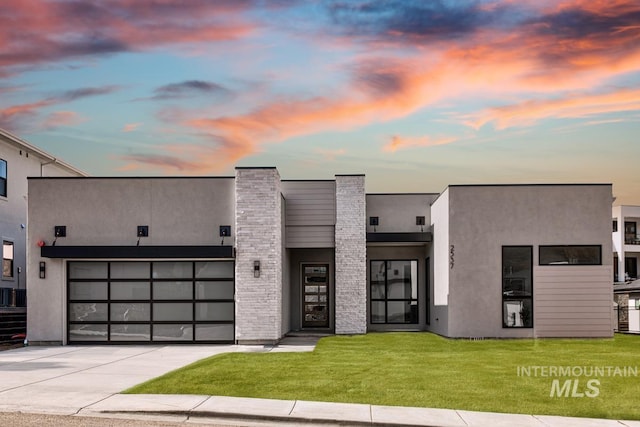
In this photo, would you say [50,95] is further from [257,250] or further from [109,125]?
[257,250]

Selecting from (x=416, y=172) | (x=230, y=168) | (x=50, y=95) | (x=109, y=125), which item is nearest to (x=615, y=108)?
(x=416, y=172)

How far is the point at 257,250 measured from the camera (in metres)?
21.7

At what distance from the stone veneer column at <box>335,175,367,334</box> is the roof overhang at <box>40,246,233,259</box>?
515cm

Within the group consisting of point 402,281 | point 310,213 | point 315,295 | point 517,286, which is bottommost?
point 315,295

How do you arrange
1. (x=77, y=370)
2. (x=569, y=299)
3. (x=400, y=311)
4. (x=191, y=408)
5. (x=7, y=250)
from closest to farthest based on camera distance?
(x=191, y=408) < (x=77, y=370) < (x=569, y=299) < (x=7, y=250) < (x=400, y=311)

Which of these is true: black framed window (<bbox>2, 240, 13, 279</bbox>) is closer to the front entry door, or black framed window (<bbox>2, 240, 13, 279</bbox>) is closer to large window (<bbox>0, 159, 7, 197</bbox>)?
large window (<bbox>0, 159, 7, 197</bbox>)

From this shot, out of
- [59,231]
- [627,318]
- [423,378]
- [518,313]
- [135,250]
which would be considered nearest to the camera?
[423,378]

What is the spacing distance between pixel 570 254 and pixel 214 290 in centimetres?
1152

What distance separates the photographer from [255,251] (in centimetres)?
2167

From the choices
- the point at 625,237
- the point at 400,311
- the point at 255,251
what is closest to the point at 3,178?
the point at 255,251

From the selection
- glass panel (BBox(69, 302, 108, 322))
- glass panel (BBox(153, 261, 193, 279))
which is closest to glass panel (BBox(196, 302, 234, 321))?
glass panel (BBox(153, 261, 193, 279))

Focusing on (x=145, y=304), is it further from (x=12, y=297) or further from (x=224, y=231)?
(x=12, y=297)

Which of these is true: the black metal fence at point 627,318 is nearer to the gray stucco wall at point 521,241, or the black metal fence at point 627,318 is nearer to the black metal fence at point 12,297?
the gray stucco wall at point 521,241

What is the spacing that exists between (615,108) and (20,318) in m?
21.5
